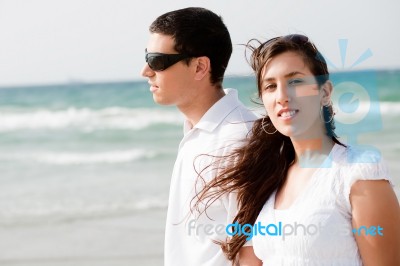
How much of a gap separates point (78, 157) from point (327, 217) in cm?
1220

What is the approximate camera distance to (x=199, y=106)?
10.9ft

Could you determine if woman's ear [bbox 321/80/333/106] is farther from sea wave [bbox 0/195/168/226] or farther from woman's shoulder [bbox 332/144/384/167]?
sea wave [bbox 0/195/168/226]

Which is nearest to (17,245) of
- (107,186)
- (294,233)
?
(107,186)

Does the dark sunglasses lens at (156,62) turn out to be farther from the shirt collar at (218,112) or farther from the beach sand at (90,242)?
the beach sand at (90,242)

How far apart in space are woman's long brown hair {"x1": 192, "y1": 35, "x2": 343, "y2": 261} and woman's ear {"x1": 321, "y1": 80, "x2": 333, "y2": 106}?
2 centimetres

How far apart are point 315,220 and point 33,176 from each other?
32.9 feet

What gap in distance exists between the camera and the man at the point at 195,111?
306 cm

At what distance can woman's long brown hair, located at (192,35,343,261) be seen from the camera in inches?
104

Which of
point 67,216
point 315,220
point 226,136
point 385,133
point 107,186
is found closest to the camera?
point 315,220

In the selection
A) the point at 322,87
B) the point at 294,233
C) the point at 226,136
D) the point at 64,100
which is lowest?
the point at 64,100

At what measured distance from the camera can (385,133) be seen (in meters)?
13.6

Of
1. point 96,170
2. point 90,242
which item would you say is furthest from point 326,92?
point 96,170

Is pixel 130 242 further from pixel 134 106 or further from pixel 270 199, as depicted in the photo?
pixel 134 106

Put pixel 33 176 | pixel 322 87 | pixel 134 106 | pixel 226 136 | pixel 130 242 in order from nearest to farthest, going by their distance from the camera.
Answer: pixel 322 87 < pixel 226 136 < pixel 130 242 < pixel 33 176 < pixel 134 106
